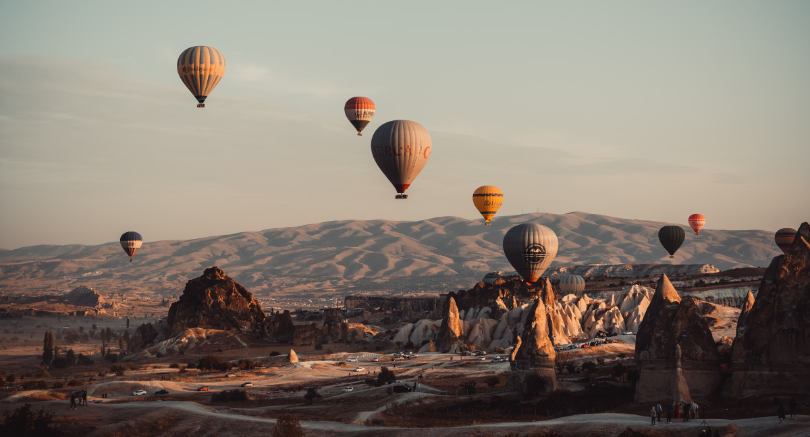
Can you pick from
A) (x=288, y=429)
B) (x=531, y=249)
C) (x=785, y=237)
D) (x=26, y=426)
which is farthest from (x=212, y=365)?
(x=785, y=237)

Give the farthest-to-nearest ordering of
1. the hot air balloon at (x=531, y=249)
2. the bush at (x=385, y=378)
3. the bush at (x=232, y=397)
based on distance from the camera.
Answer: the hot air balloon at (x=531, y=249), the bush at (x=385, y=378), the bush at (x=232, y=397)

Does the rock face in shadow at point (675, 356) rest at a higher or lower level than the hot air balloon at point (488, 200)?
lower

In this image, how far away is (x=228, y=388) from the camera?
83.8 metres

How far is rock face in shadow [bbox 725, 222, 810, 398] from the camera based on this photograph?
5294 cm

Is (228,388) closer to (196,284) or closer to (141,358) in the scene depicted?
(141,358)

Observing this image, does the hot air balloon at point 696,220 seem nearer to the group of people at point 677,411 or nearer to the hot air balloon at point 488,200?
the hot air balloon at point 488,200

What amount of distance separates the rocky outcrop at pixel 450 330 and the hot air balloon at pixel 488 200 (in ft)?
54.1

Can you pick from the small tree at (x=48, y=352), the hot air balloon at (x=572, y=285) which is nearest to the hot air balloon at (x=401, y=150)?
the small tree at (x=48, y=352)

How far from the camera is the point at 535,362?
6475 cm

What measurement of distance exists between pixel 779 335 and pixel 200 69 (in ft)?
222

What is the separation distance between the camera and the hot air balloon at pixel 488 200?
12588 cm

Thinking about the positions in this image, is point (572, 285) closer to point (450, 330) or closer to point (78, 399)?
point (450, 330)

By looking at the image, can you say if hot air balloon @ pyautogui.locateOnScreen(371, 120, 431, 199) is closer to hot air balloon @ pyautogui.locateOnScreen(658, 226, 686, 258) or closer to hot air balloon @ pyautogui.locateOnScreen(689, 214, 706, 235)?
hot air balloon @ pyautogui.locateOnScreen(658, 226, 686, 258)

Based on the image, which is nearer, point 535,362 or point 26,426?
point 26,426
